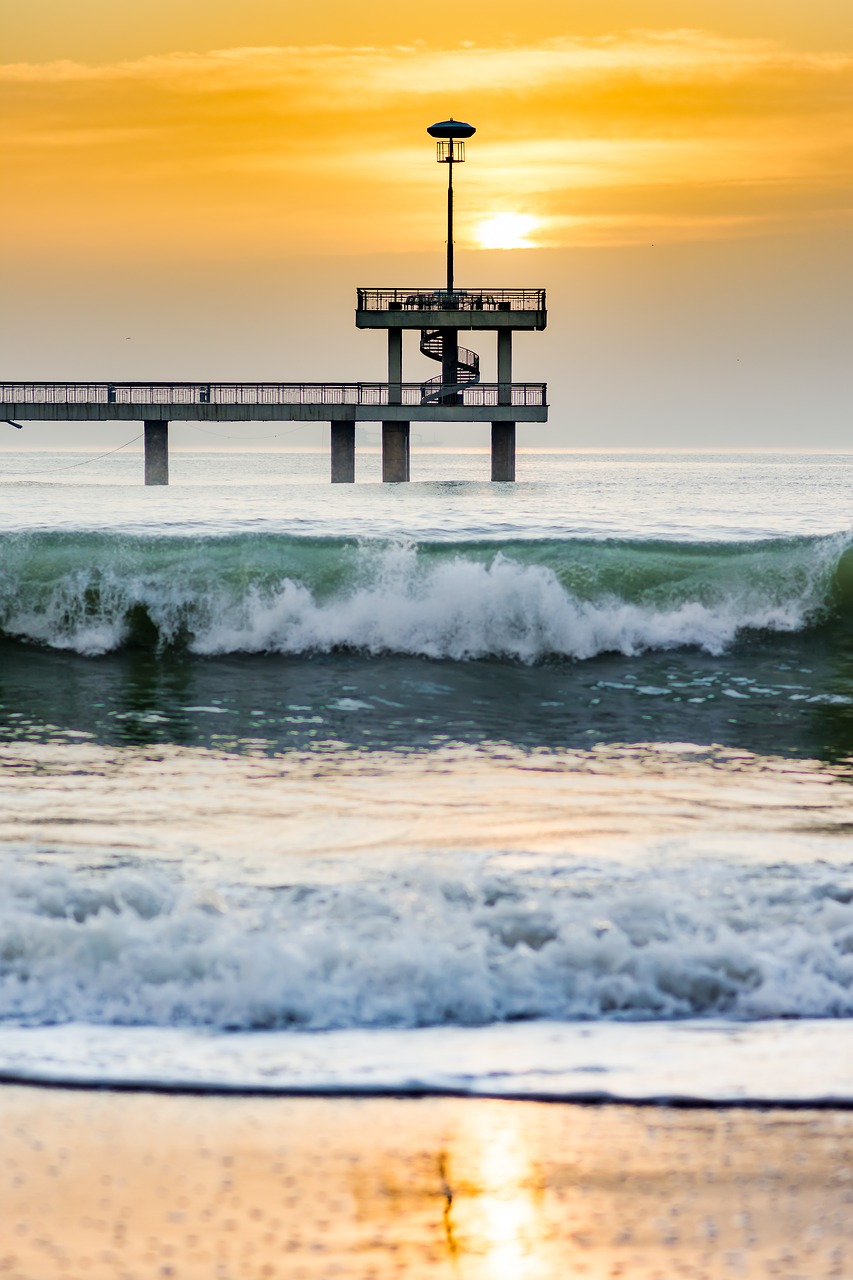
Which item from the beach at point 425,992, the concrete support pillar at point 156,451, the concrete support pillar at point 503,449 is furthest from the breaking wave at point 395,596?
the concrete support pillar at point 503,449

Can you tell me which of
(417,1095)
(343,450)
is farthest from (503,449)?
(417,1095)

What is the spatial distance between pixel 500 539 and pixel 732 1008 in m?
16.5

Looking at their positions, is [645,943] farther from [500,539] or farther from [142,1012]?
[500,539]

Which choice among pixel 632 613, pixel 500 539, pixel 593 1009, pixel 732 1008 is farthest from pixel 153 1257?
pixel 500 539

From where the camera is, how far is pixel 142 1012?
4668mm

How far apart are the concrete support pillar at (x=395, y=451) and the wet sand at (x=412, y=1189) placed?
2108 inches

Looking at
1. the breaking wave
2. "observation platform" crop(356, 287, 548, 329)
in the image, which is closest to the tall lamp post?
"observation platform" crop(356, 287, 548, 329)

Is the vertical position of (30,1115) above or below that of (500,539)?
below

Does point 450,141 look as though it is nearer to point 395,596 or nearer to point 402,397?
point 402,397

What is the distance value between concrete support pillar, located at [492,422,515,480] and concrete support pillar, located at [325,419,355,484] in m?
6.26

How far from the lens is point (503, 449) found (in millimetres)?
59156

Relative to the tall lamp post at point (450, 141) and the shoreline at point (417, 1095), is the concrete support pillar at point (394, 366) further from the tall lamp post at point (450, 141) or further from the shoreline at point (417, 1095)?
the shoreline at point (417, 1095)

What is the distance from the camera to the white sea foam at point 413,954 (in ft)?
15.4

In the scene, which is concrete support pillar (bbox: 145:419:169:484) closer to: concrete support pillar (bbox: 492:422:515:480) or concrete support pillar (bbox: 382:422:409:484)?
concrete support pillar (bbox: 382:422:409:484)
